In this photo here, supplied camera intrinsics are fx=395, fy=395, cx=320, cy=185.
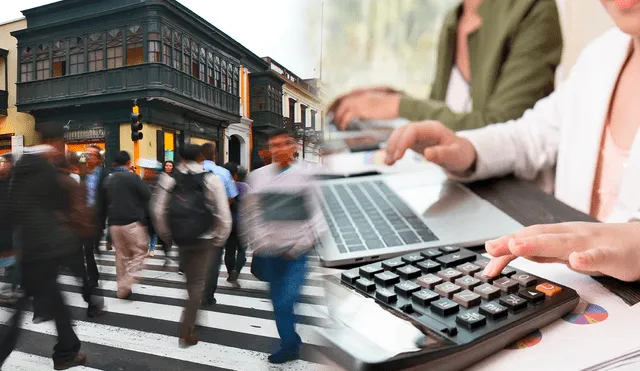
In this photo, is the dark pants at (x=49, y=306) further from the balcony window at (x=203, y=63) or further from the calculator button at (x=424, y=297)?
the calculator button at (x=424, y=297)

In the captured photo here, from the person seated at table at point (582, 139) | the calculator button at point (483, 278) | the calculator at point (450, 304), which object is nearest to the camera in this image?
the calculator at point (450, 304)

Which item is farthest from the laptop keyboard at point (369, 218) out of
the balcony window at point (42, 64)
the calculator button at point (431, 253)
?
the balcony window at point (42, 64)

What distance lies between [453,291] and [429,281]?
0.07 ft

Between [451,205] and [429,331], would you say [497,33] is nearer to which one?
[451,205]

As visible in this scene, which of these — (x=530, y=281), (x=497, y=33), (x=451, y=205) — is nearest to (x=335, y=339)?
(x=530, y=281)

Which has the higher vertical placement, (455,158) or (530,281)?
(455,158)

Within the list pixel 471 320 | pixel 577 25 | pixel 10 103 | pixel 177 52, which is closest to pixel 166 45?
pixel 177 52

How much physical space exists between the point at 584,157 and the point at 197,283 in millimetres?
643

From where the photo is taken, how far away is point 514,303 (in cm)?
31

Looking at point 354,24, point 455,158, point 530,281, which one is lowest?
point 530,281

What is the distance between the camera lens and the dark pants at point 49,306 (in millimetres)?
472

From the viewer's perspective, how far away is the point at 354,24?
75cm

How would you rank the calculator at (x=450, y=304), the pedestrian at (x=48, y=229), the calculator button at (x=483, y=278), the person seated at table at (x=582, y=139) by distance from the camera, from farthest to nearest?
the person seated at table at (x=582, y=139) → the pedestrian at (x=48, y=229) → the calculator button at (x=483, y=278) → the calculator at (x=450, y=304)

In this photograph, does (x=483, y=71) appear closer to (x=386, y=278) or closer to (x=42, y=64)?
(x=386, y=278)
